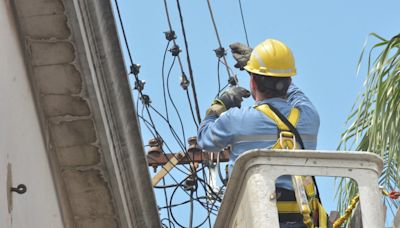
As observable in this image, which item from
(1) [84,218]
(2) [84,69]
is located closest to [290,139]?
(2) [84,69]

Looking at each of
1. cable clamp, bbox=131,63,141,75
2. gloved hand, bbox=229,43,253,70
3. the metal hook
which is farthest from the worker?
cable clamp, bbox=131,63,141,75

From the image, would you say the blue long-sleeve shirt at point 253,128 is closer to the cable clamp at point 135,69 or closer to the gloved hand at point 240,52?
the gloved hand at point 240,52

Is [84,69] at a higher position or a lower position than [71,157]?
higher

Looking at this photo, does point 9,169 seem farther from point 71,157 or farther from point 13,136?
point 71,157

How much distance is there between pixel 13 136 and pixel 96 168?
1485 mm

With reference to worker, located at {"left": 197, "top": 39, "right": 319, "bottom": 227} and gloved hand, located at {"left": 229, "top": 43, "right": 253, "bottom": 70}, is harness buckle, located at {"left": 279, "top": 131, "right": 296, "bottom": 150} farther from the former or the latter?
gloved hand, located at {"left": 229, "top": 43, "right": 253, "bottom": 70}

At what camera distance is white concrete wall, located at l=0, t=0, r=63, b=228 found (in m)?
6.41

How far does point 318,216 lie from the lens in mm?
6785

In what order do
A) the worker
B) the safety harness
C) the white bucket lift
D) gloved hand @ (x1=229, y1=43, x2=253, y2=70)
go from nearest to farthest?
the white bucket lift < the safety harness < the worker < gloved hand @ (x1=229, y1=43, x2=253, y2=70)

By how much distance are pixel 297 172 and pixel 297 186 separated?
1.15ft

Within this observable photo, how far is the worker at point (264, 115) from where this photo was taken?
7.02 m

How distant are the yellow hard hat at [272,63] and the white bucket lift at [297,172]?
114cm

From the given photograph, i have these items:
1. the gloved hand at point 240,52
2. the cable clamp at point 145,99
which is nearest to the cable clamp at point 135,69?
the cable clamp at point 145,99

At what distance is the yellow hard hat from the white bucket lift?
1.14 m
